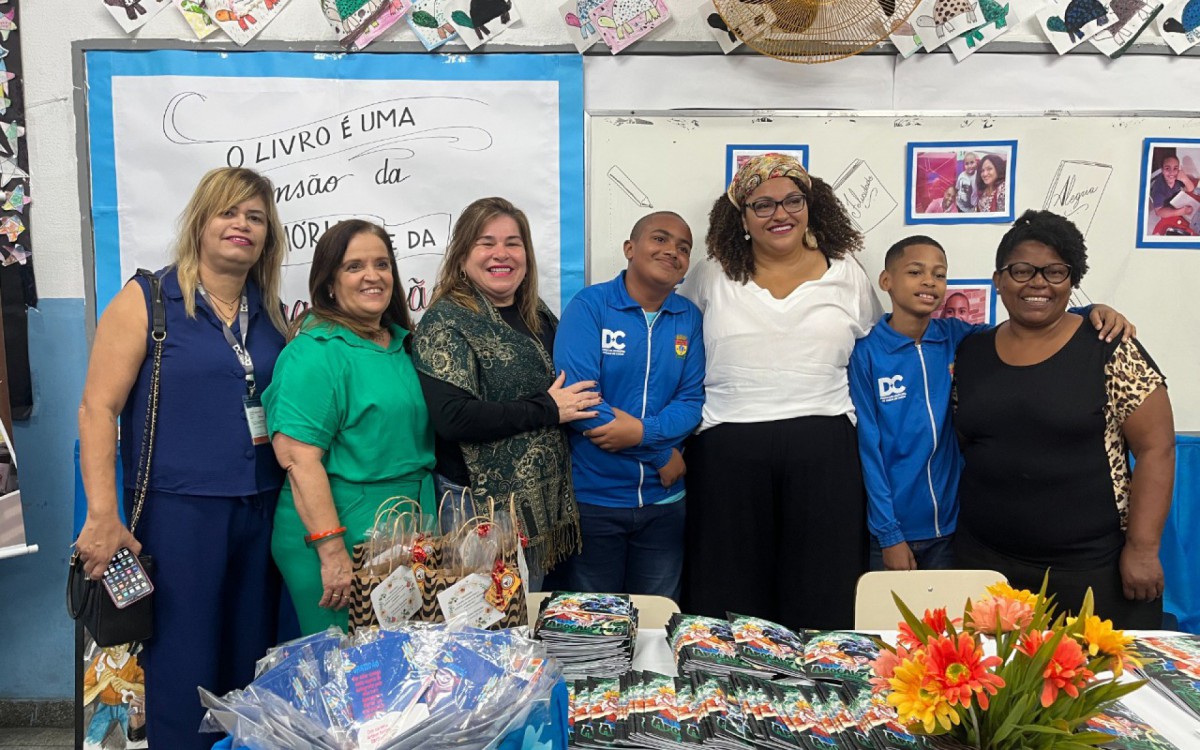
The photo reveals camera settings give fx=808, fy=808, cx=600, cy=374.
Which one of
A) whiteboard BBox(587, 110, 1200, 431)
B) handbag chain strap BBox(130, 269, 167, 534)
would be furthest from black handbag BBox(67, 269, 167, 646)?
whiteboard BBox(587, 110, 1200, 431)

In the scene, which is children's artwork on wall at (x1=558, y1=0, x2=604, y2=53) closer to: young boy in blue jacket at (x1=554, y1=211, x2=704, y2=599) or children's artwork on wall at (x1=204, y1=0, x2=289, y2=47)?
young boy in blue jacket at (x1=554, y1=211, x2=704, y2=599)

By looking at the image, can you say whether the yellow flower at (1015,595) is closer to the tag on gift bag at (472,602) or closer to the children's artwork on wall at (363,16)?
the tag on gift bag at (472,602)

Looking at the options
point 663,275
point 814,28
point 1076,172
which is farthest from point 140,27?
point 1076,172

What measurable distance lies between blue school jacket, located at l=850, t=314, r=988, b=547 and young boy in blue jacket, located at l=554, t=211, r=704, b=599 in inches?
18.5

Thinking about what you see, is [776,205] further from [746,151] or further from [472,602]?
[472,602]

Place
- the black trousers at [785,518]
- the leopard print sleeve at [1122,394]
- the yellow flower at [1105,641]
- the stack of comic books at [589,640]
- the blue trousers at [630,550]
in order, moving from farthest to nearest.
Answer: the blue trousers at [630,550] → the black trousers at [785,518] → the leopard print sleeve at [1122,394] → the stack of comic books at [589,640] → the yellow flower at [1105,641]

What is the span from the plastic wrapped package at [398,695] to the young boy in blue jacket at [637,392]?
111 cm

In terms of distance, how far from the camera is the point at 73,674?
9.10 ft

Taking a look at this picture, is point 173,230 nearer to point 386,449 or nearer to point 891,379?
point 386,449

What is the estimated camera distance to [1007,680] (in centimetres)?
107

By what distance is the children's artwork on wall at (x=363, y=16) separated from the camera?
8.27ft

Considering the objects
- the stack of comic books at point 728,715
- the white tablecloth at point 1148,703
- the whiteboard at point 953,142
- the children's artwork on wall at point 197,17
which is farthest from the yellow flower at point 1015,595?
the children's artwork on wall at point 197,17

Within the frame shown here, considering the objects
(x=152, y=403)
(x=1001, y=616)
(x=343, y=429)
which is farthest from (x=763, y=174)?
(x=152, y=403)

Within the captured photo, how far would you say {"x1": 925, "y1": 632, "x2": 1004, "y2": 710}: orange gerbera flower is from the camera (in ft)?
3.27
